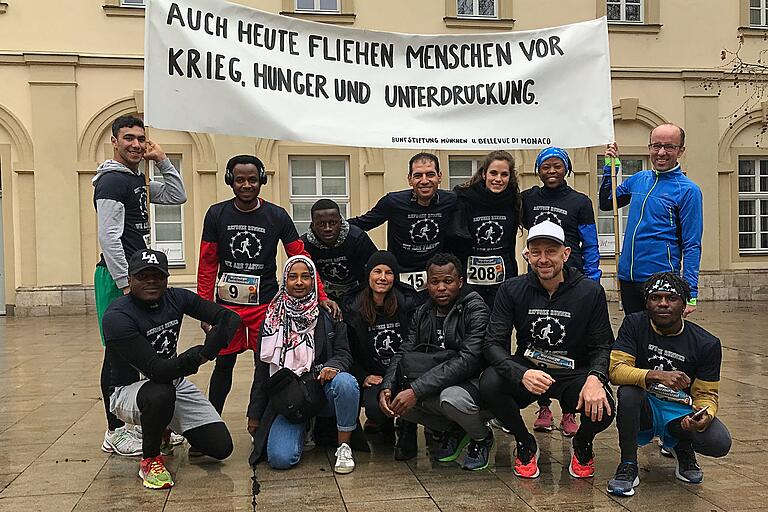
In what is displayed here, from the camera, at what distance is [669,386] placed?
443cm

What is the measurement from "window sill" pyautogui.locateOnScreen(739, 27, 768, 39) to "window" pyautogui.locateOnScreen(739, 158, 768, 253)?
260 centimetres

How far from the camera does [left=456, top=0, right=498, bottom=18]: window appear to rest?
16.9m

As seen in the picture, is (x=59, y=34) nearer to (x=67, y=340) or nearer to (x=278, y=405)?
(x=67, y=340)

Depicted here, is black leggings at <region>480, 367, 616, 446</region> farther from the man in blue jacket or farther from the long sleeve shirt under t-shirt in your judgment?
the long sleeve shirt under t-shirt

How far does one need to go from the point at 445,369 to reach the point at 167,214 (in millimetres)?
12155

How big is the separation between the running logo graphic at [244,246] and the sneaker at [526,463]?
2.10m

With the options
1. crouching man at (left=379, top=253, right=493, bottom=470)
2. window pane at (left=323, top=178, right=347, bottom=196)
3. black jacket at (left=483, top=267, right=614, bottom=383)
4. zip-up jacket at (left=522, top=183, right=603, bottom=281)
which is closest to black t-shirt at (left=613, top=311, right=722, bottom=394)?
black jacket at (left=483, top=267, right=614, bottom=383)

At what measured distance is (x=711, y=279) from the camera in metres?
17.5

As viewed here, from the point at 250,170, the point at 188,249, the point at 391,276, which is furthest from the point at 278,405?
the point at 188,249

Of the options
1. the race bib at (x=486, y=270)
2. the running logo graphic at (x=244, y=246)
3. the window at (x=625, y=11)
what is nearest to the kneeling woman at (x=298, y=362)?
the running logo graphic at (x=244, y=246)

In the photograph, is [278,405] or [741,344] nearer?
[278,405]

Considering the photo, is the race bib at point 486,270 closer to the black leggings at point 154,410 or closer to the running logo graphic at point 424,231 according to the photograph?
the running logo graphic at point 424,231

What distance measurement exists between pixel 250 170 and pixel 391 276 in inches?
45.8

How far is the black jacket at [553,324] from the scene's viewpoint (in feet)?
15.6
